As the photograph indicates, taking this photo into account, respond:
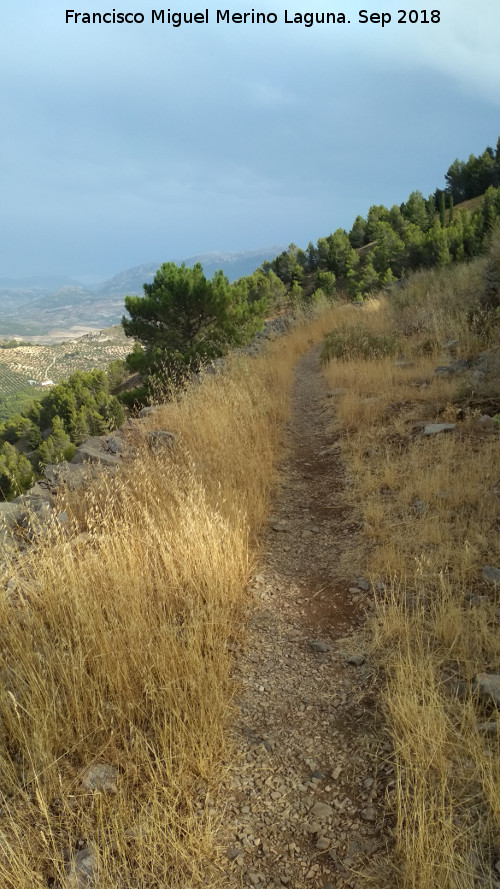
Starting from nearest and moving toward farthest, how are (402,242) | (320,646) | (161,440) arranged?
(320,646) → (161,440) → (402,242)

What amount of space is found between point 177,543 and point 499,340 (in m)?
6.25

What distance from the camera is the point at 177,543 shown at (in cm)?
298

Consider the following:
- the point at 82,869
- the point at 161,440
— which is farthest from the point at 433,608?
the point at 161,440

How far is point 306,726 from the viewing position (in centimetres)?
214

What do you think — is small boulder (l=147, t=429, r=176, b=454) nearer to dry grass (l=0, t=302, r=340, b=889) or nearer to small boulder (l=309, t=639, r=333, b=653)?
dry grass (l=0, t=302, r=340, b=889)

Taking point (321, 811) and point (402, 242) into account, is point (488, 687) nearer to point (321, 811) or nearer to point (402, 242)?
point (321, 811)

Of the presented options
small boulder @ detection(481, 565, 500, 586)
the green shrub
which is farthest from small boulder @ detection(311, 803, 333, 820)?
the green shrub

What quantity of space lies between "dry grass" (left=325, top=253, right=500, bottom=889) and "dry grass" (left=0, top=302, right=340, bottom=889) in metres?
0.73

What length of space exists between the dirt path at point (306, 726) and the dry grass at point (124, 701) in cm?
13

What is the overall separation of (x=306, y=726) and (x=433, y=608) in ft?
2.98

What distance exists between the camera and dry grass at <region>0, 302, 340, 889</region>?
1.57 meters

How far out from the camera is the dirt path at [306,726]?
5.36 feet

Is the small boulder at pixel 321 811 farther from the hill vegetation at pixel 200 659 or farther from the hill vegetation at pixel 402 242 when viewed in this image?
the hill vegetation at pixel 402 242

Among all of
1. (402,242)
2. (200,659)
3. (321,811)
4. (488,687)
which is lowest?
(321,811)
